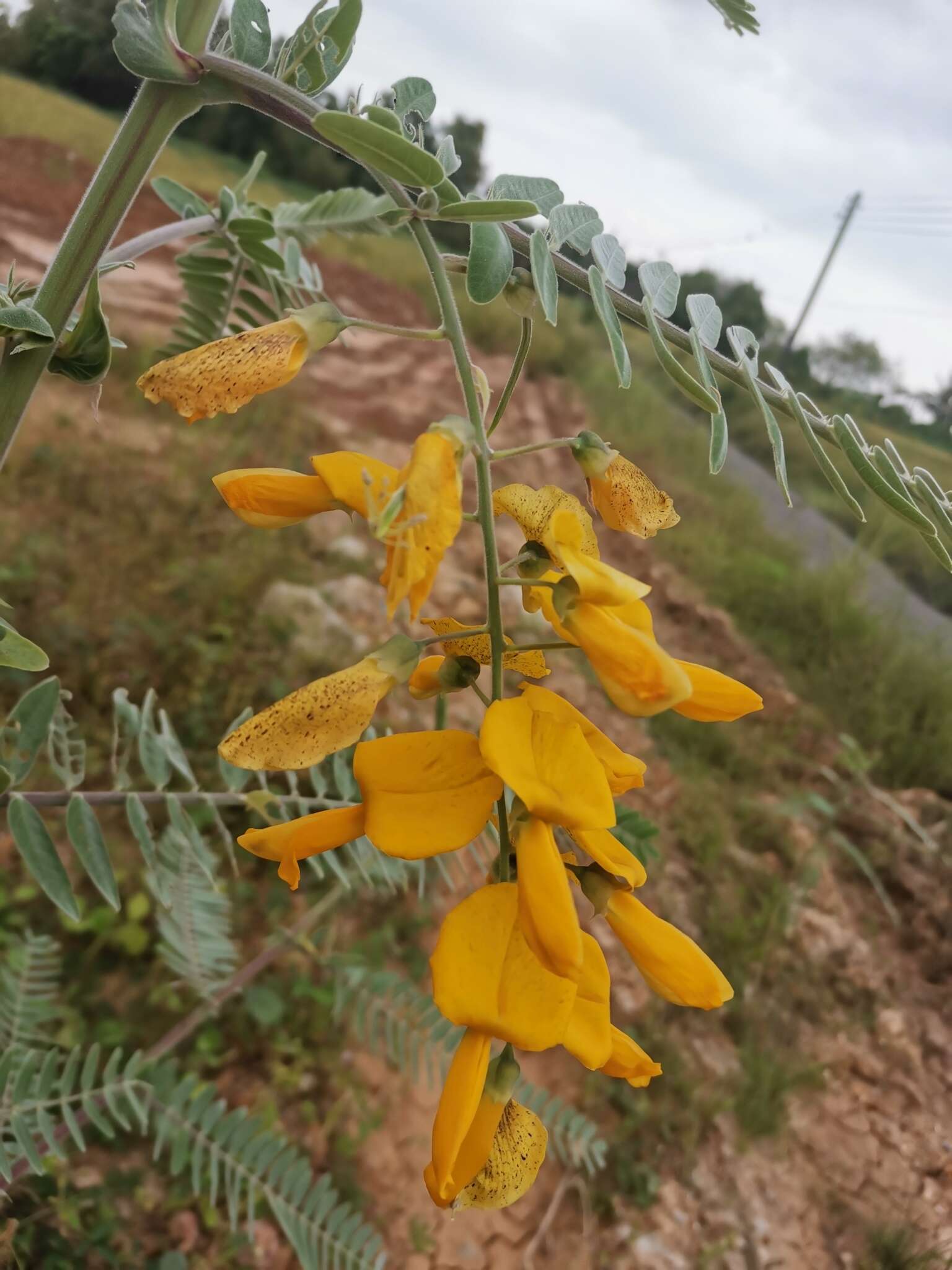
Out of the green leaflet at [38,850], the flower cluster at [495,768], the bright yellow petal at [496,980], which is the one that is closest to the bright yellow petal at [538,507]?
the flower cluster at [495,768]

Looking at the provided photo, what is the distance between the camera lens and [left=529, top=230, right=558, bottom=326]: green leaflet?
0.24 meters

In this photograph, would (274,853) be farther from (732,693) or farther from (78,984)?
(78,984)

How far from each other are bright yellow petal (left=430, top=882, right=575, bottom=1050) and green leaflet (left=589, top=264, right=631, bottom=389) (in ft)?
0.47

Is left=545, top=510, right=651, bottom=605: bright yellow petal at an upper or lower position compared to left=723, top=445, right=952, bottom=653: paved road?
lower

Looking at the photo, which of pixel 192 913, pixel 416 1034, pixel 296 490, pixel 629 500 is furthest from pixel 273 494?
pixel 416 1034

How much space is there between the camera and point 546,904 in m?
0.22

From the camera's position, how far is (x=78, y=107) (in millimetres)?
2805

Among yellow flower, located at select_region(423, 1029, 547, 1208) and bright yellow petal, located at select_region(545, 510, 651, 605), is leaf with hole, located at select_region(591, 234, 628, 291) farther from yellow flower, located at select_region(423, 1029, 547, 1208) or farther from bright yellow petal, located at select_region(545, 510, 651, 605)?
yellow flower, located at select_region(423, 1029, 547, 1208)

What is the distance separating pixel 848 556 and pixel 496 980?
297 cm

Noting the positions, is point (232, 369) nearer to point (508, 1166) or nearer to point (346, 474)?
point (346, 474)

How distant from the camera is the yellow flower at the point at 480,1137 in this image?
234 millimetres

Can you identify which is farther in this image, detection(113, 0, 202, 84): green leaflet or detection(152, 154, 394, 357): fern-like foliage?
detection(152, 154, 394, 357): fern-like foliage

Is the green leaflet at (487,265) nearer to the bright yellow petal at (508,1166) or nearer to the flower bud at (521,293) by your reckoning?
the flower bud at (521,293)

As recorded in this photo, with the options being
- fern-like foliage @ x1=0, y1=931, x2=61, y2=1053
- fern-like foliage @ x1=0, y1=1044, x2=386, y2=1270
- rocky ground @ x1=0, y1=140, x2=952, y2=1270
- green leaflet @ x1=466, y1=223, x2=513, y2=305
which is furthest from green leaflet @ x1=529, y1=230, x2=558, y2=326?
rocky ground @ x1=0, y1=140, x2=952, y2=1270
